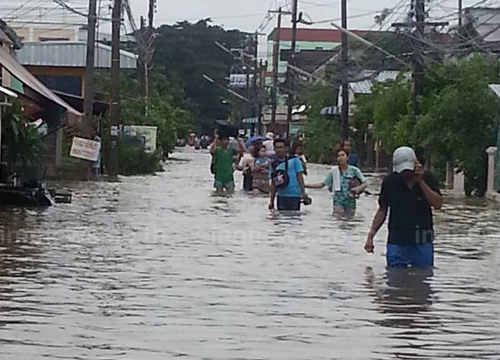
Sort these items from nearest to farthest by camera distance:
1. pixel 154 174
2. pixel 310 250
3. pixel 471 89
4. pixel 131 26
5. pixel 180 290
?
pixel 180 290
pixel 310 250
pixel 471 89
pixel 154 174
pixel 131 26

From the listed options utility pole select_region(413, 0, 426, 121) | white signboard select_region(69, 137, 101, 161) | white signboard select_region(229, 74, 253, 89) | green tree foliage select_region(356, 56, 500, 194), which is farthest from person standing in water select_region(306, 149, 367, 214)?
white signboard select_region(229, 74, 253, 89)

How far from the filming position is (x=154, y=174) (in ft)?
153

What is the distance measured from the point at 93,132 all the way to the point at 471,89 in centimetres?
1211

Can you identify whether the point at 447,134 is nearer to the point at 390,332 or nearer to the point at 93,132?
the point at 93,132

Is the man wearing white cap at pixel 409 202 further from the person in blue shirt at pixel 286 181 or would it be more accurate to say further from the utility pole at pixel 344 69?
the utility pole at pixel 344 69

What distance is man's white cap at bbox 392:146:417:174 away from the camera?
13.6m

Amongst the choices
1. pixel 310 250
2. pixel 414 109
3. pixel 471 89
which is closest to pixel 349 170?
pixel 310 250

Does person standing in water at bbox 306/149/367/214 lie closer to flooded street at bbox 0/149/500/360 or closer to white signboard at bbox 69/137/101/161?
flooded street at bbox 0/149/500/360

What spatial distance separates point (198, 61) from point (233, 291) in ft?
379

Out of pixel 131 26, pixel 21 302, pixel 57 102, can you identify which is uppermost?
pixel 131 26

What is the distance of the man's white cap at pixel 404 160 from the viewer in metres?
13.6

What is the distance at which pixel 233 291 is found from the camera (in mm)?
13180

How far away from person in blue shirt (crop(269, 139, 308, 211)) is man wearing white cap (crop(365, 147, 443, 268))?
8.95 metres

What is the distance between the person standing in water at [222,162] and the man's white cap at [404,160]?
17.0 metres
